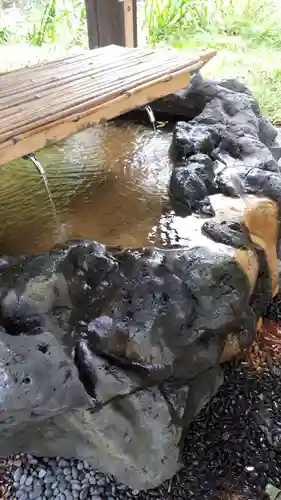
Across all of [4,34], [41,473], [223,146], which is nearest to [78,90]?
[223,146]

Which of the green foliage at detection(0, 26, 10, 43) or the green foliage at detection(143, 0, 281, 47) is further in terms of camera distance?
the green foliage at detection(0, 26, 10, 43)

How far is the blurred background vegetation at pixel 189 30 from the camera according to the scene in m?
6.69

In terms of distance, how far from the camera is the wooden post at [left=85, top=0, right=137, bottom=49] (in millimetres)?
4324

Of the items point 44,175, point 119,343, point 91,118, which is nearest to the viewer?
point 119,343

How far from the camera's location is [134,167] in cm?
310

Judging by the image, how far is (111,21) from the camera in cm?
439

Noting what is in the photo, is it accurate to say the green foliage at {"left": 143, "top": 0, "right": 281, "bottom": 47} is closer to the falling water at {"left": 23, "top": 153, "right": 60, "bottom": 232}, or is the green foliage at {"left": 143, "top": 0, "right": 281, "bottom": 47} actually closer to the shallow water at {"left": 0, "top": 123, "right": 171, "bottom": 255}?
the shallow water at {"left": 0, "top": 123, "right": 171, "bottom": 255}

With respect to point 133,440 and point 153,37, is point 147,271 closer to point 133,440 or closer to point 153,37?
point 133,440

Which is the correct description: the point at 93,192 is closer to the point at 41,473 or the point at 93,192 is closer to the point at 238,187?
the point at 238,187

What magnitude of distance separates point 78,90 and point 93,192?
0.55m

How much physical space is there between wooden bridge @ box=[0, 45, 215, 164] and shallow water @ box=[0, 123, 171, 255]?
1.45 ft

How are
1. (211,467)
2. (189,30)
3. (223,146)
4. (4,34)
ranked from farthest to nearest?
(4,34), (189,30), (223,146), (211,467)

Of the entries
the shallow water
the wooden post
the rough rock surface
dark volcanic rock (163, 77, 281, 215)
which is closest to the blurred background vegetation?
the wooden post

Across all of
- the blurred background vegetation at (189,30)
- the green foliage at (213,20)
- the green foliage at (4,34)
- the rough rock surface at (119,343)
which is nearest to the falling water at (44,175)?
the rough rock surface at (119,343)
